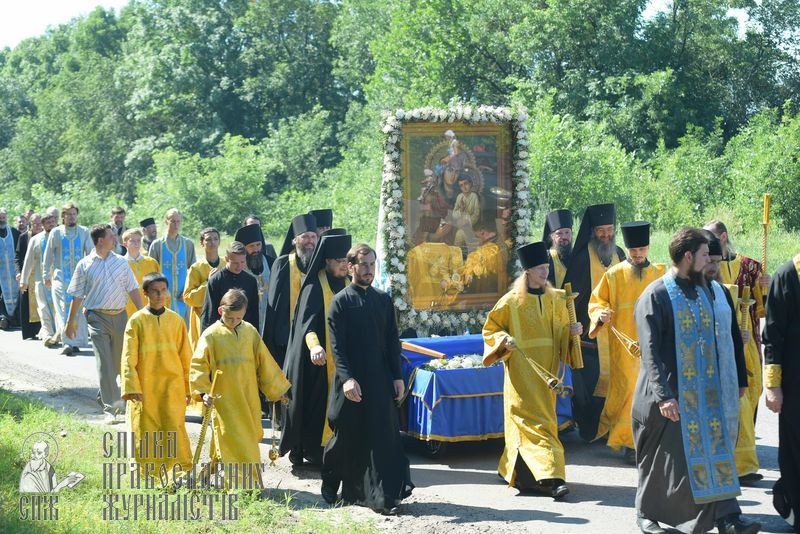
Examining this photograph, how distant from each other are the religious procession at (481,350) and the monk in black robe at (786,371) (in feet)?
0.04

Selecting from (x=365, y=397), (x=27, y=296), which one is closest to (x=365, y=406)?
(x=365, y=397)

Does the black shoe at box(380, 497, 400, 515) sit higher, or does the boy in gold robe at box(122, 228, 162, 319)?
the boy in gold robe at box(122, 228, 162, 319)

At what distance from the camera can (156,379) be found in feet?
27.5

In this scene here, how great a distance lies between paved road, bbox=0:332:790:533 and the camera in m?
7.30

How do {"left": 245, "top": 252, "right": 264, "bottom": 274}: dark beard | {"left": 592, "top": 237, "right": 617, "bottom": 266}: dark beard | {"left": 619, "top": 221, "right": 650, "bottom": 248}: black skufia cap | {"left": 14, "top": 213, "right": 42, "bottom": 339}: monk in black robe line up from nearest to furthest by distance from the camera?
{"left": 619, "top": 221, "right": 650, "bottom": 248}: black skufia cap
{"left": 592, "top": 237, "right": 617, "bottom": 266}: dark beard
{"left": 245, "top": 252, "right": 264, "bottom": 274}: dark beard
{"left": 14, "top": 213, "right": 42, "bottom": 339}: monk in black robe

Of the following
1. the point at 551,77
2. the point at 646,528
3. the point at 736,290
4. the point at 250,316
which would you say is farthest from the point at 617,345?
the point at 551,77

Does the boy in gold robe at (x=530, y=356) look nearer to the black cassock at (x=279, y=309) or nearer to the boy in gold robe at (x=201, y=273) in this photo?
the black cassock at (x=279, y=309)

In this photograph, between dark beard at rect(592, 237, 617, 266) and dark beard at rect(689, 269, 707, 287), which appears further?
dark beard at rect(592, 237, 617, 266)

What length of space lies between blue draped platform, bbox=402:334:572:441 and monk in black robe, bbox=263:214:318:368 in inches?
51.1

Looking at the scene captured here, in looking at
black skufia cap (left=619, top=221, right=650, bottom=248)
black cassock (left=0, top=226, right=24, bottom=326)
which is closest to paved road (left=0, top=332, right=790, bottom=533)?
black skufia cap (left=619, top=221, right=650, bottom=248)

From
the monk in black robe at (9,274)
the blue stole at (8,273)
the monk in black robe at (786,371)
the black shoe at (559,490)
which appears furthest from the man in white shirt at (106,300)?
the blue stole at (8,273)

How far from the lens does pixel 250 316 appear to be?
10.6 m

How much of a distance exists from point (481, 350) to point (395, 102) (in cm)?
3142

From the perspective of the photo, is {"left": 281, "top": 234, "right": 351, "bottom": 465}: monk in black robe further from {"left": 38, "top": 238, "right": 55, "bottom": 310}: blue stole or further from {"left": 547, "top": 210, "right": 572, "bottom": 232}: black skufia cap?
{"left": 38, "top": 238, "right": 55, "bottom": 310}: blue stole
